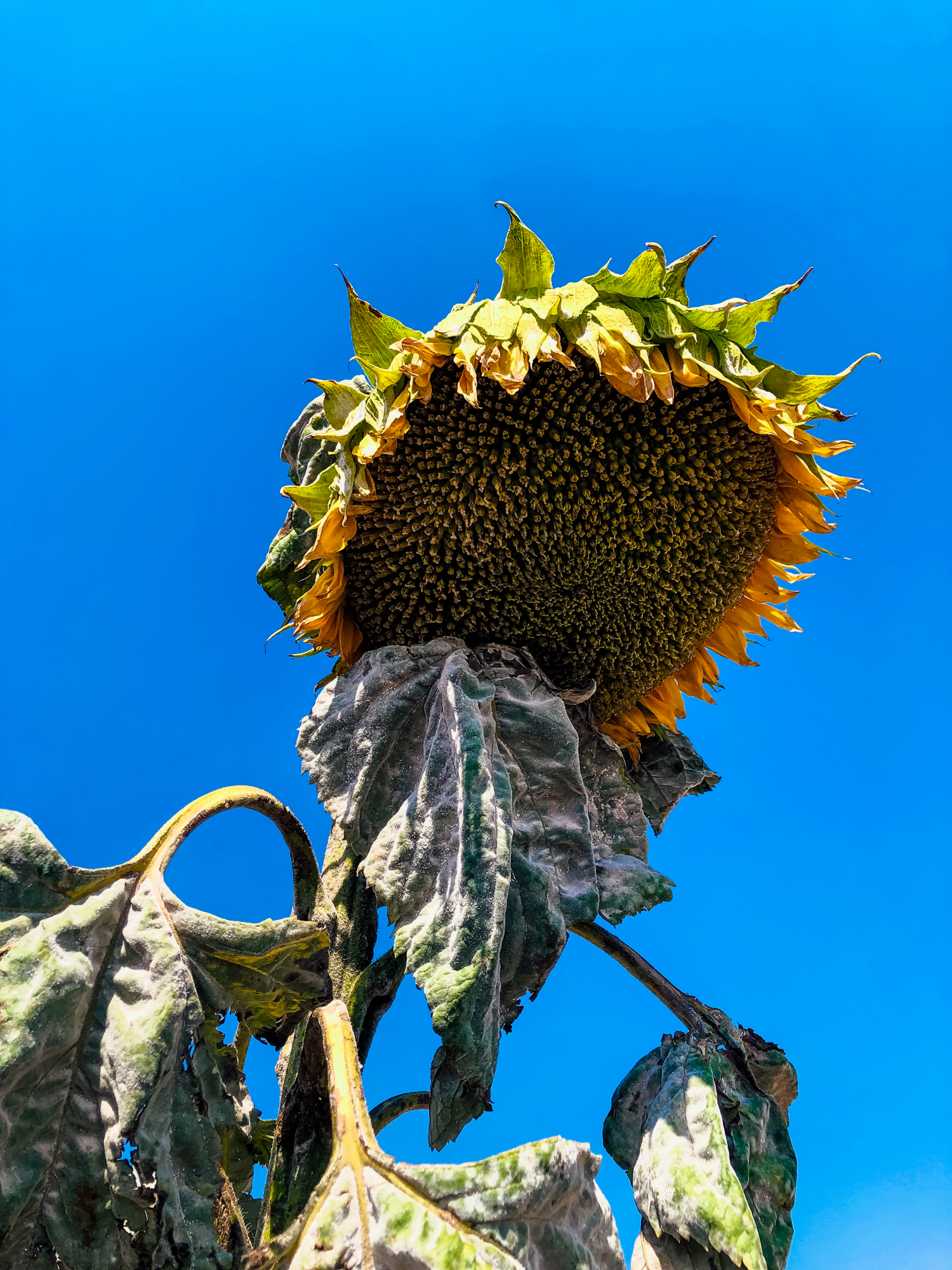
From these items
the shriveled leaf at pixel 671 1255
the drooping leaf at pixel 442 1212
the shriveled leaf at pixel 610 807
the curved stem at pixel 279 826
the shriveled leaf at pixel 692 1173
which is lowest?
the drooping leaf at pixel 442 1212

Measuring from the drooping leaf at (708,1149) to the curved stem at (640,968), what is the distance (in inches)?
2.8

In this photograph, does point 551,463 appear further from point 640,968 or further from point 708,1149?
point 708,1149

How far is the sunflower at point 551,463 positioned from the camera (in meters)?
2.61

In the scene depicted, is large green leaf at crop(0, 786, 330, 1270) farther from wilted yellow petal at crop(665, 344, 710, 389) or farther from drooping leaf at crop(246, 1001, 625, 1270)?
wilted yellow petal at crop(665, 344, 710, 389)

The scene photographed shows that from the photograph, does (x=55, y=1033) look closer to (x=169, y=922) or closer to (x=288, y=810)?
(x=169, y=922)

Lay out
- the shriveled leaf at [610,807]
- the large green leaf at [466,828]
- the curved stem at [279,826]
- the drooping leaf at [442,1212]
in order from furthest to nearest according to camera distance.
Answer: the shriveled leaf at [610,807] → the curved stem at [279,826] → the large green leaf at [466,828] → the drooping leaf at [442,1212]

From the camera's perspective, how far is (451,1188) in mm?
1948

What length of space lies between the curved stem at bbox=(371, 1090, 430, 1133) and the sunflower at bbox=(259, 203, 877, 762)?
1.32 m

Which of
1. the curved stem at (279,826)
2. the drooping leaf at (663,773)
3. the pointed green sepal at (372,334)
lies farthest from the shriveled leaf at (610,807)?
the pointed green sepal at (372,334)

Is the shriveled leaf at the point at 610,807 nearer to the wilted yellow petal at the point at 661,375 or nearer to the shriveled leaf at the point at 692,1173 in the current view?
the shriveled leaf at the point at 692,1173

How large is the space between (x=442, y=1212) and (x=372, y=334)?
212 centimetres

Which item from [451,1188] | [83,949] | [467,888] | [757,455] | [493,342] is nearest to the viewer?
[451,1188]

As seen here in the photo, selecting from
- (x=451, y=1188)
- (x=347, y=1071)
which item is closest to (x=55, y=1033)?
(x=347, y=1071)

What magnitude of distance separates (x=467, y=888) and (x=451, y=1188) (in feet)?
1.98
